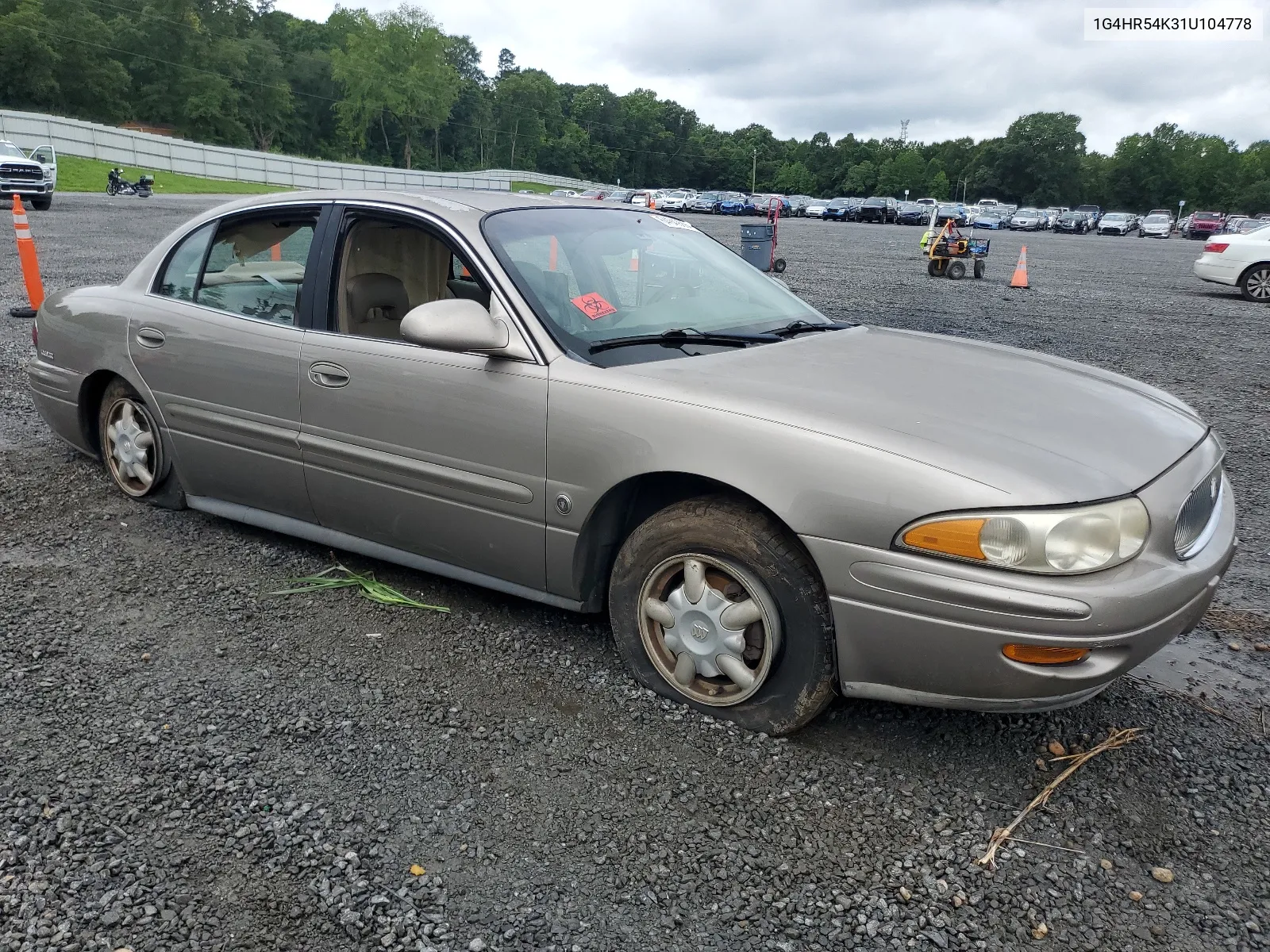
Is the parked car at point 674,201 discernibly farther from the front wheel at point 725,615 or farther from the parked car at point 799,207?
the front wheel at point 725,615

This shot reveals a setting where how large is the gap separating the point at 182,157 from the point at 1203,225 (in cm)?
5761

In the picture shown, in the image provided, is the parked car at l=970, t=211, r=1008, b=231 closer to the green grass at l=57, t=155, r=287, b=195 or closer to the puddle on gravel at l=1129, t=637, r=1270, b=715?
the green grass at l=57, t=155, r=287, b=195

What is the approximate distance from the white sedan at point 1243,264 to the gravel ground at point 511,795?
578 inches

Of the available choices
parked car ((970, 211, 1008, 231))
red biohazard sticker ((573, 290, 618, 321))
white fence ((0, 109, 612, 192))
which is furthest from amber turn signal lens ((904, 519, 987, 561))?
parked car ((970, 211, 1008, 231))

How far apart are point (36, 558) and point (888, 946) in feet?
12.0

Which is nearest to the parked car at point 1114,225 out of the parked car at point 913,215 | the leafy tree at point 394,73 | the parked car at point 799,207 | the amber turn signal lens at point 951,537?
the parked car at point 913,215

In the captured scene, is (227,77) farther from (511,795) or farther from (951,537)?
(951,537)

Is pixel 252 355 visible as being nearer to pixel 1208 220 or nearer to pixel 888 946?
pixel 888 946

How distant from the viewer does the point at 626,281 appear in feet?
11.6

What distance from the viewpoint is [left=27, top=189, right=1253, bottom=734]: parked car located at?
95.1 inches

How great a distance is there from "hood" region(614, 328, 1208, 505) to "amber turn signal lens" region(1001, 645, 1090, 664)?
14.4 inches

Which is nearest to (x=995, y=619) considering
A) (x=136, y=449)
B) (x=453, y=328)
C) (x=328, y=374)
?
(x=453, y=328)

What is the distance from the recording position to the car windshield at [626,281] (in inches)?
127

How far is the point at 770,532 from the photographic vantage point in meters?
2.67
